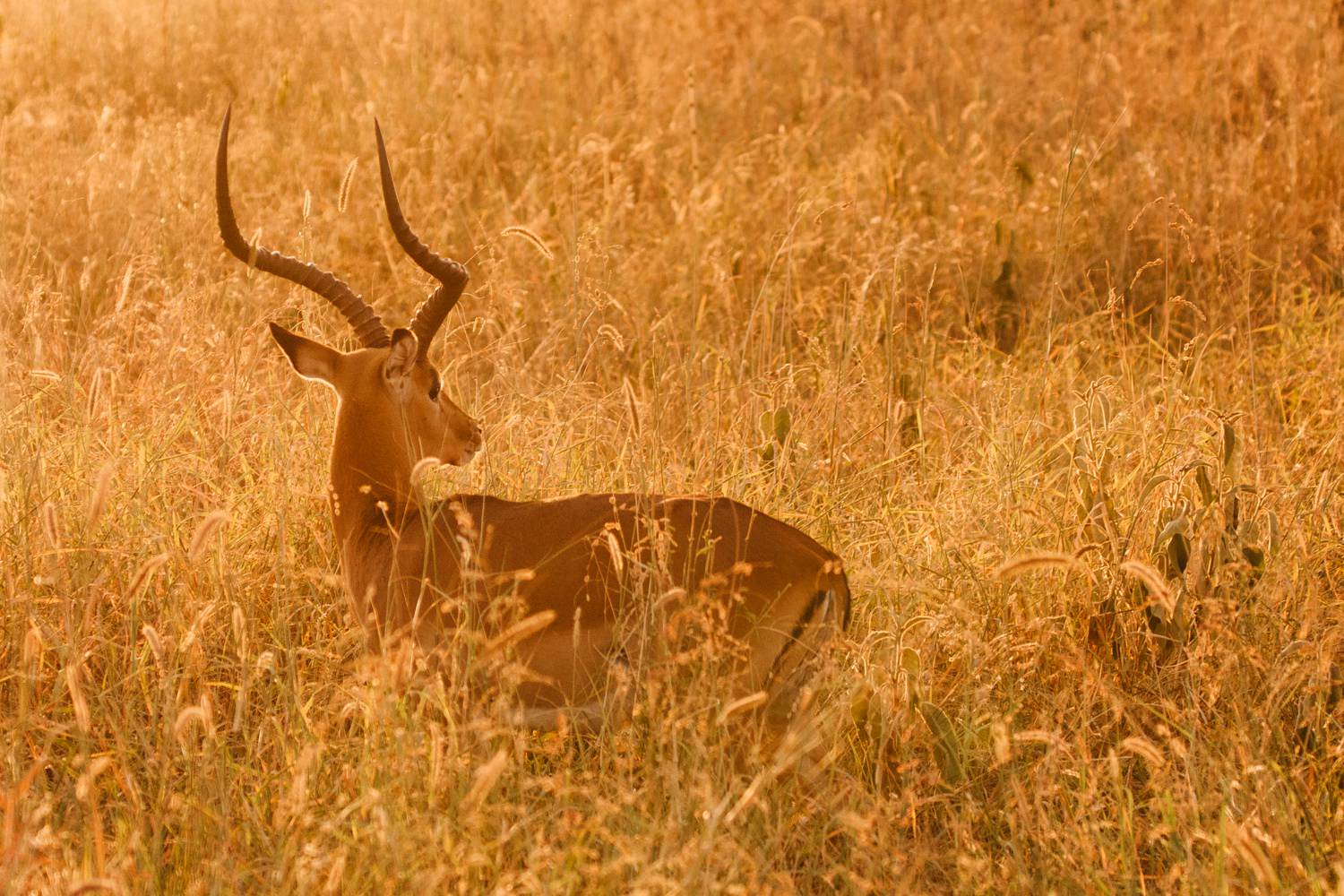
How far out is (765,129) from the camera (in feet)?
24.8

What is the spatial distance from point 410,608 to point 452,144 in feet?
13.4

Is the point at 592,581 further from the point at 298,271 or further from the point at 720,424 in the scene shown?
the point at 720,424

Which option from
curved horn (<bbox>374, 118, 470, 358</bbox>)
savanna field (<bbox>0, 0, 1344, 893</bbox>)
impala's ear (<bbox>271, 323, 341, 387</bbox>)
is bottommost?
savanna field (<bbox>0, 0, 1344, 893</bbox>)

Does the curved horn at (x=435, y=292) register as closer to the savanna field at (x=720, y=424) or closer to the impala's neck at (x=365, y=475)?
the impala's neck at (x=365, y=475)

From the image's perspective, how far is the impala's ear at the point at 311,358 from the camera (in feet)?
12.7

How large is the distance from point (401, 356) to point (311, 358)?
0.24 m

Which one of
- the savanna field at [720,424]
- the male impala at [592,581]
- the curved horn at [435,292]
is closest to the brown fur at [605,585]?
the male impala at [592,581]

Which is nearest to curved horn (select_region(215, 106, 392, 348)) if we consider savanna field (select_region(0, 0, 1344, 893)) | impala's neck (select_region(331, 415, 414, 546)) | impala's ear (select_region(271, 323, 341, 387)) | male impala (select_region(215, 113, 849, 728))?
male impala (select_region(215, 113, 849, 728))

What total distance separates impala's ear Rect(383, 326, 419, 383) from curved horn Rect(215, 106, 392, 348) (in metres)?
0.09

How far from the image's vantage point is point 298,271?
3.93m

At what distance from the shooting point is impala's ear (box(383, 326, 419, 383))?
3797mm

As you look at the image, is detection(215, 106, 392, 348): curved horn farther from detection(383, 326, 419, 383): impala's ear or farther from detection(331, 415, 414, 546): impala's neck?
detection(331, 415, 414, 546): impala's neck

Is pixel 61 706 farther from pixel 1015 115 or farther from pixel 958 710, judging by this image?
pixel 1015 115

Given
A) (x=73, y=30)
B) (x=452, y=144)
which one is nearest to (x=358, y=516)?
(x=452, y=144)
